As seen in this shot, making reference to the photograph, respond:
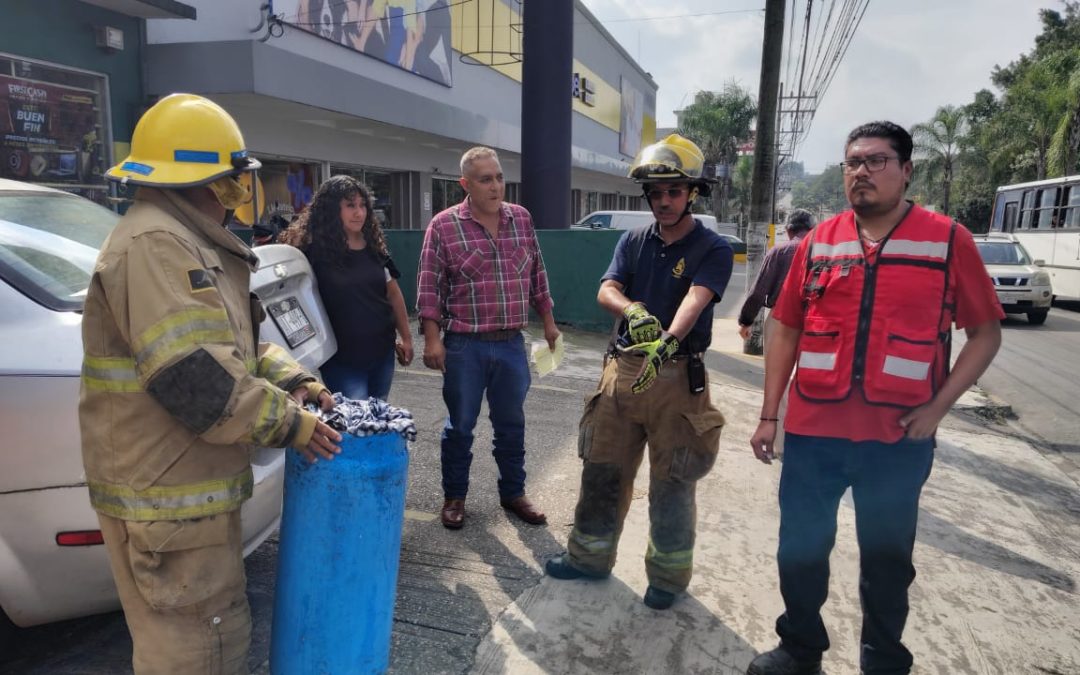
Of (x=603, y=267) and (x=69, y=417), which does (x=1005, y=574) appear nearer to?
(x=69, y=417)

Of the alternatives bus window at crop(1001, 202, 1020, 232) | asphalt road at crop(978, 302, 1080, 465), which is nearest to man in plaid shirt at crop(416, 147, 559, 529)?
asphalt road at crop(978, 302, 1080, 465)

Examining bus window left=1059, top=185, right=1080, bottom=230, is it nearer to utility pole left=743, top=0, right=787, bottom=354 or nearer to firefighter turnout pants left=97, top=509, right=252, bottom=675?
utility pole left=743, top=0, right=787, bottom=354

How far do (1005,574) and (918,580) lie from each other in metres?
0.51

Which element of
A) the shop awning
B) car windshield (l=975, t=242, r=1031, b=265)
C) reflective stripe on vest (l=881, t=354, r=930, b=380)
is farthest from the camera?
car windshield (l=975, t=242, r=1031, b=265)

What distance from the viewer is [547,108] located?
31.4 feet

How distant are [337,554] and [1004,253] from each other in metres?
16.1

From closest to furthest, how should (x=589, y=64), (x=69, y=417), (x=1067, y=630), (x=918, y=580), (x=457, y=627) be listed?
(x=69, y=417), (x=457, y=627), (x=1067, y=630), (x=918, y=580), (x=589, y=64)

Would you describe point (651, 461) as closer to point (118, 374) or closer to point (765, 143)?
point (118, 374)

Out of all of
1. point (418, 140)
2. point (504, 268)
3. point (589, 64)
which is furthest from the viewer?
point (589, 64)

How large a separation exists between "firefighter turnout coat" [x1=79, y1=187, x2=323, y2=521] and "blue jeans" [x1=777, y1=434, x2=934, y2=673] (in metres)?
1.68

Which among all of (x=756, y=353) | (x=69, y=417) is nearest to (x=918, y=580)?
(x=69, y=417)

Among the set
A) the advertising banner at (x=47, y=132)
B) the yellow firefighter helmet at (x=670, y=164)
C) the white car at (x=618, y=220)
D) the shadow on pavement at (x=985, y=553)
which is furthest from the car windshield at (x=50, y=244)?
the white car at (x=618, y=220)

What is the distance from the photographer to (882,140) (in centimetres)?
232

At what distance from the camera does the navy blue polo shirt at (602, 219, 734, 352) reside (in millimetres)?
2891
